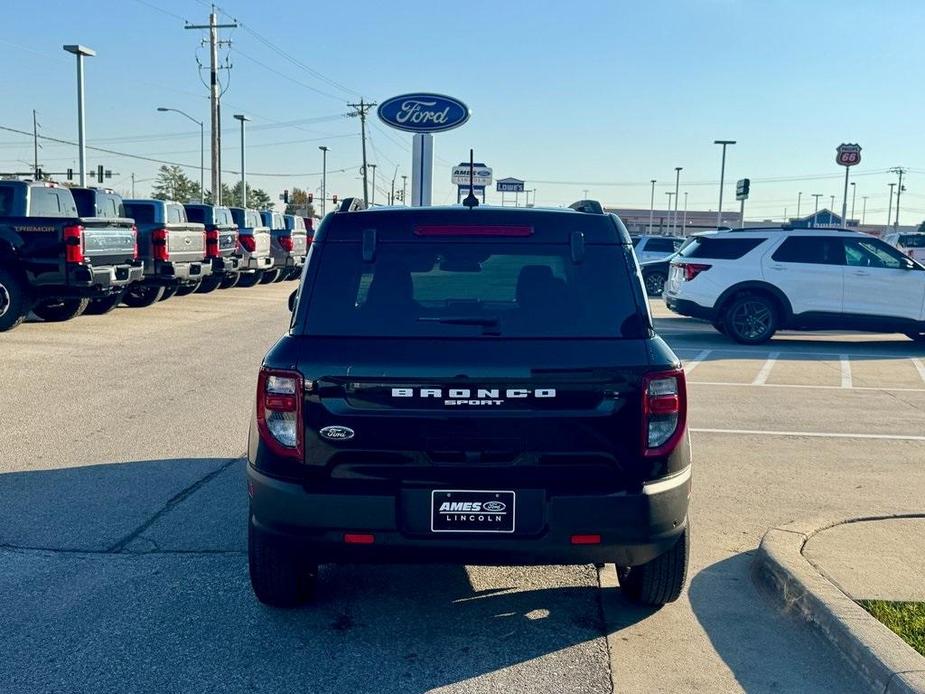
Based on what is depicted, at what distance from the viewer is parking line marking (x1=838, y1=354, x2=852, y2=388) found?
1145cm

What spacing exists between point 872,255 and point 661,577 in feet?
39.5

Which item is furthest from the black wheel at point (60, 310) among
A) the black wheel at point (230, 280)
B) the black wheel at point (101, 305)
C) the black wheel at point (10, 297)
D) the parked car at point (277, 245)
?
the parked car at point (277, 245)

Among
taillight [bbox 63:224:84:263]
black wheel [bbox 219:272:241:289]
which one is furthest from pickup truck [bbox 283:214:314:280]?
taillight [bbox 63:224:84:263]

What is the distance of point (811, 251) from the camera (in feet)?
48.7

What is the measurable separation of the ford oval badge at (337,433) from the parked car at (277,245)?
23750 mm

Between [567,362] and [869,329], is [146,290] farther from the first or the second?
[567,362]

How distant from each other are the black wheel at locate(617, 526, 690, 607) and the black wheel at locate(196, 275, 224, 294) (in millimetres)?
19405

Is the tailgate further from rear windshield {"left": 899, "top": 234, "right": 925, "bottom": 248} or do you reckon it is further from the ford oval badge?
rear windshield {"left": 899, "top": 234, "right": 925, "bottom": 248}

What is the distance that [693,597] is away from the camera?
15.3ft

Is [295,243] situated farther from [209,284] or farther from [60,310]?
[60,310]

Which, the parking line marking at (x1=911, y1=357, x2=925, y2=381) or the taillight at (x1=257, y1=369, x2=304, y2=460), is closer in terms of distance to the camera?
the taillight at (x1=257, y1=369, x2=304, y2=460)

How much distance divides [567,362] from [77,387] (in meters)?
7.79

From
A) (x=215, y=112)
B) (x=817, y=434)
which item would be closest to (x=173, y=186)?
(x=215, y=112)

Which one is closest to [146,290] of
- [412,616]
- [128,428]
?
[128,428]
